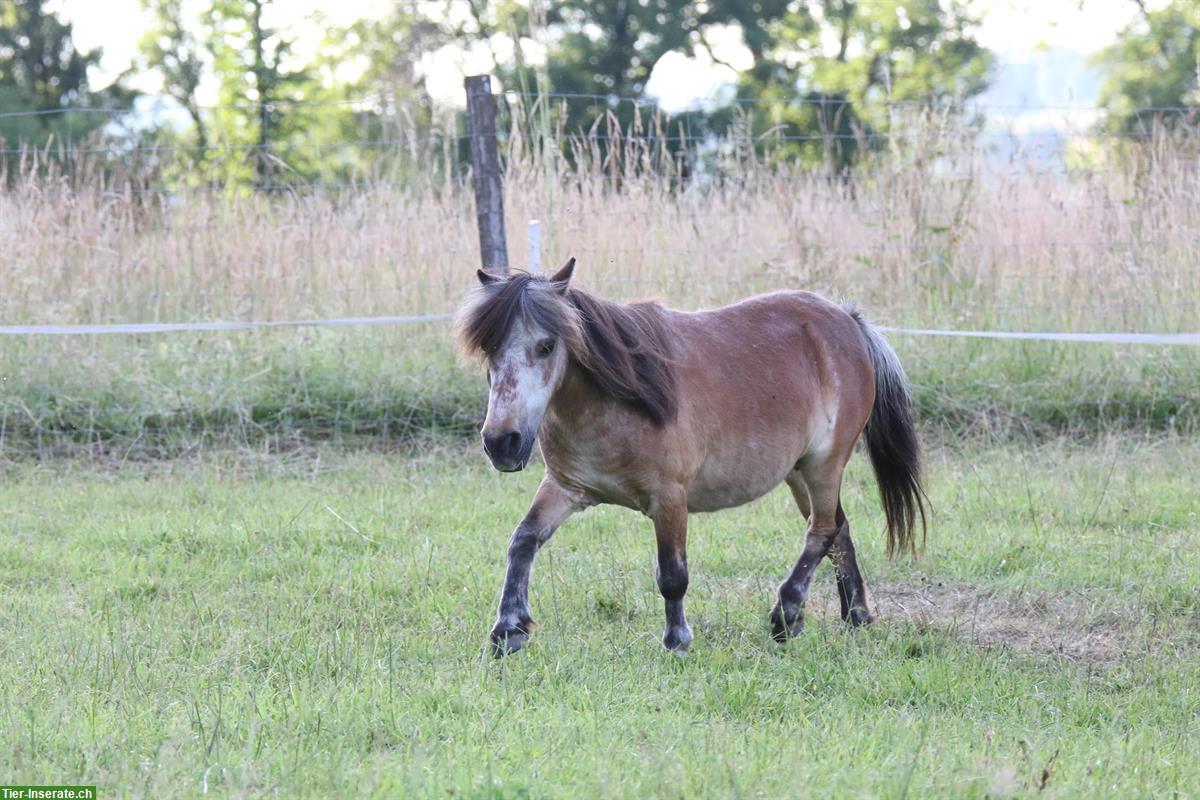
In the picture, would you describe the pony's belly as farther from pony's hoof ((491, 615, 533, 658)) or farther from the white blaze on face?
the white blaze on face

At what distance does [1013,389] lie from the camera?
9.01 meters

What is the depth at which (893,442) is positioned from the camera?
19.2ft

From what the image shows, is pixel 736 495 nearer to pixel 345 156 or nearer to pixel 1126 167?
pixel 1126 167

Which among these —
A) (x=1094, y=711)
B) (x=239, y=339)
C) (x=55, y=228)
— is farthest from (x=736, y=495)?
(x=55, y=228)

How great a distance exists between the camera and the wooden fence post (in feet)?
28.1

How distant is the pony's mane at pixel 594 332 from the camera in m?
4.36

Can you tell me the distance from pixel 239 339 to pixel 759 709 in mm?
6020

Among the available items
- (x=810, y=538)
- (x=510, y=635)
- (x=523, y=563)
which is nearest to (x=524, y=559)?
(x=523, y=563)

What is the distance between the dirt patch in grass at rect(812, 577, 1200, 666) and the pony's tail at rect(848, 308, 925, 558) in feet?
0.82

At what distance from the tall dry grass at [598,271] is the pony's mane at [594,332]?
4.07 meters

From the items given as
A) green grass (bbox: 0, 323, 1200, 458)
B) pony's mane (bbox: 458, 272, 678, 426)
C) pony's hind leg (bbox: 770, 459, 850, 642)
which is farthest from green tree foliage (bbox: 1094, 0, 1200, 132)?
pony's mane (bbox: 458, 272, 678, 426)

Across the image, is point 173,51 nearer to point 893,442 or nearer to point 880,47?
point 880,47

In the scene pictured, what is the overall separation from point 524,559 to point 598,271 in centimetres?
499

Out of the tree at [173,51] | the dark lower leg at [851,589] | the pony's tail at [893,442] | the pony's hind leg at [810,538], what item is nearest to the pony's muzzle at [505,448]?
the pony's hind leg at [810,538]
